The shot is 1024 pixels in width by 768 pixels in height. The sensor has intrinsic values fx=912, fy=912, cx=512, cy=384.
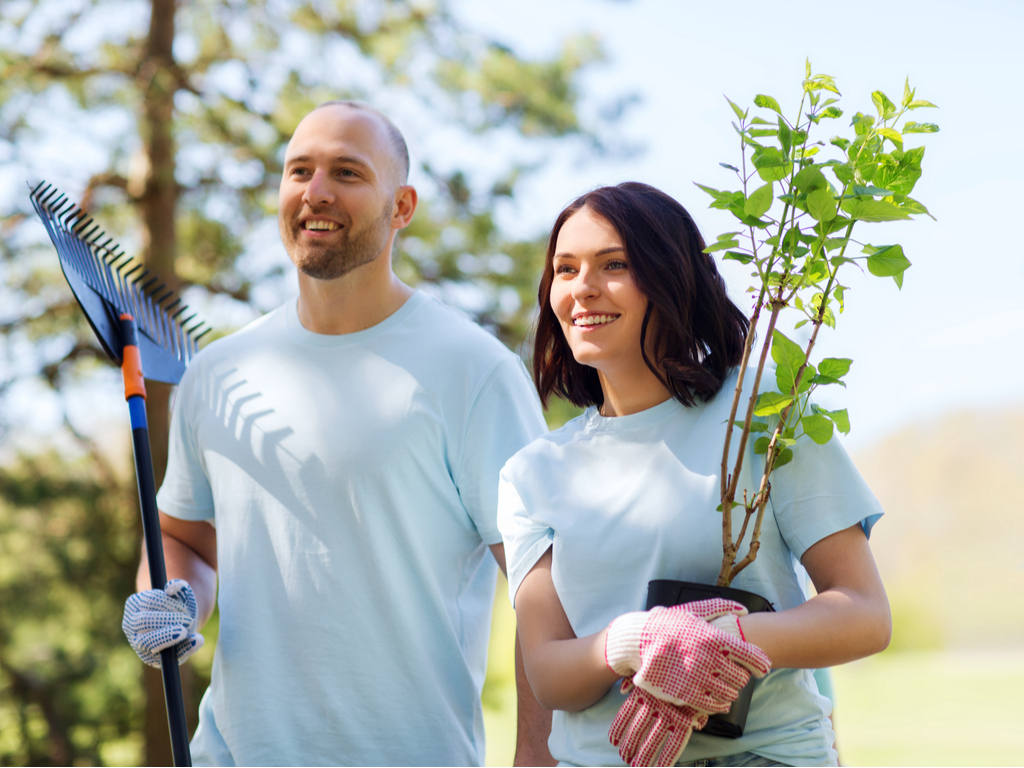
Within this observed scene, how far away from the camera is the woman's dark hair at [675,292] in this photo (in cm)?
151

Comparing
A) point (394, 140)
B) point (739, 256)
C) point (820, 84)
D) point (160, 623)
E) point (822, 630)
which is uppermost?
point (394, 140)

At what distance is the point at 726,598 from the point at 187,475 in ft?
4.91

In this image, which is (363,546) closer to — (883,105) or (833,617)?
(833,617)

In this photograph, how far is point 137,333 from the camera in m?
2.30

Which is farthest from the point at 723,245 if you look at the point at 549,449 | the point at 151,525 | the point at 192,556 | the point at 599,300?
the point at 192,556

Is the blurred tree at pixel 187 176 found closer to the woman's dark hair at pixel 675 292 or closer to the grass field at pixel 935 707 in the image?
the woman's dark hair at pixel 675 292

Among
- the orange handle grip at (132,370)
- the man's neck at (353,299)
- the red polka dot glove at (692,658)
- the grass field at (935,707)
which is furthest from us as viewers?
the grass field at (935,707)

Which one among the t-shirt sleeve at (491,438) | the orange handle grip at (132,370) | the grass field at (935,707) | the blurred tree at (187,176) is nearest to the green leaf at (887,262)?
the t-shirt sleeve at (491,438)

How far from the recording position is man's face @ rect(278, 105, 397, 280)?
2109 mm

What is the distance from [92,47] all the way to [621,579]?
20.5 feet

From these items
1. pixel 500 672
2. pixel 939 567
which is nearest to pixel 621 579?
pixel 500 672

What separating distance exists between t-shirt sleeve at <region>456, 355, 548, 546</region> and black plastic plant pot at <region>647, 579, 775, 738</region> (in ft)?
2.35

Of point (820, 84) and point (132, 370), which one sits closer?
point (820, 84)

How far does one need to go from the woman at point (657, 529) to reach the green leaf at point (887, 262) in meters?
0.28
